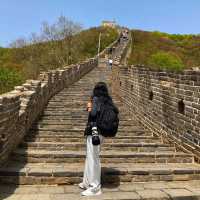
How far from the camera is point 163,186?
6953mm

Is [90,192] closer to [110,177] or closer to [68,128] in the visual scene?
[110,177]

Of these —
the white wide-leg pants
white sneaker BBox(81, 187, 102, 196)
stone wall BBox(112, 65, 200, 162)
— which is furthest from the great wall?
the white wide-leg pants

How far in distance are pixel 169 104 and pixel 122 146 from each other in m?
1.56

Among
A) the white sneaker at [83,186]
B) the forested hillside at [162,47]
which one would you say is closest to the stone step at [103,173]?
the white sneaker at [83,186]

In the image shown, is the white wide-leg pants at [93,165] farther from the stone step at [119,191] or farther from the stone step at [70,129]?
the stone step at [70,129]

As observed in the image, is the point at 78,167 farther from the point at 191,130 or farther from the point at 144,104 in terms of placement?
the point at 144,104

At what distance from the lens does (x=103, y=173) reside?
7156 millimetres

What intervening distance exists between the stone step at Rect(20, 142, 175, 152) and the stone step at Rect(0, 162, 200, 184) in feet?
3.02

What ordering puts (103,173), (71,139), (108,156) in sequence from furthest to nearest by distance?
(71,139), (108,156), (103,173)

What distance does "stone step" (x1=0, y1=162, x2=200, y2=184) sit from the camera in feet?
22.5

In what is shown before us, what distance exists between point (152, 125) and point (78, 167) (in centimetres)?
355

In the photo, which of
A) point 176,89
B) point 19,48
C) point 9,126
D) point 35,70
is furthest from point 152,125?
point 19,48

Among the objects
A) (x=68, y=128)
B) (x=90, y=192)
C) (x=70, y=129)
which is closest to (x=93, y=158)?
(x=90, y=192)

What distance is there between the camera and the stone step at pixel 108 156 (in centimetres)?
786
